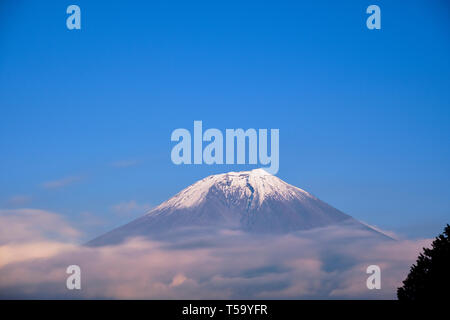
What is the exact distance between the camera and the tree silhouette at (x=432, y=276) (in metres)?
50.4

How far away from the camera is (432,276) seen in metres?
52.3

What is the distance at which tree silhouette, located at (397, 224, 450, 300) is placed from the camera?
165ft
